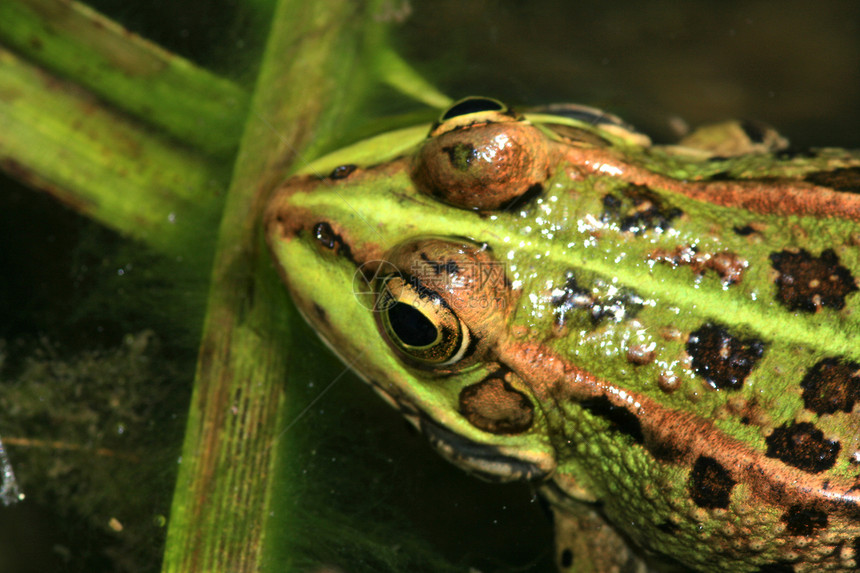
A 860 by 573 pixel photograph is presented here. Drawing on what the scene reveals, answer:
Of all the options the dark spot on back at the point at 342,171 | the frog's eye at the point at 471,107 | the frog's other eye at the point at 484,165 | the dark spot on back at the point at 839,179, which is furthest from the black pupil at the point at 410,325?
the dark spot on back at the point at 839,179

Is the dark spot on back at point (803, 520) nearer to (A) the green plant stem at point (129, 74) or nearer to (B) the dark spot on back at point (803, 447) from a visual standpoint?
(B) the dark spot on back at point (803, 447)

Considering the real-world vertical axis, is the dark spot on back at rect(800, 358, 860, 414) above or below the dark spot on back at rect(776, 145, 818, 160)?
below

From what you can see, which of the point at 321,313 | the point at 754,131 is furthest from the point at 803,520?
the point at 754,131

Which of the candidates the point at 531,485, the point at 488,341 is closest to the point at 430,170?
the point at 488,341

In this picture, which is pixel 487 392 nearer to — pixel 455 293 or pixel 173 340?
pixel 455 293

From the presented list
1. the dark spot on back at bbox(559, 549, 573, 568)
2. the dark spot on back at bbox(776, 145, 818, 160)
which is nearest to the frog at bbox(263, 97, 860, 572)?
the dark spot on back at bbox(776, 145, 818, 160)

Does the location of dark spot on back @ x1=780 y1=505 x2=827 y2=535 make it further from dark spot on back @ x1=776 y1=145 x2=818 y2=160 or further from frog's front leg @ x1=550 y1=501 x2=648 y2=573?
dark spot on back @ x1=776 y1=145 x2=818 y2=160
